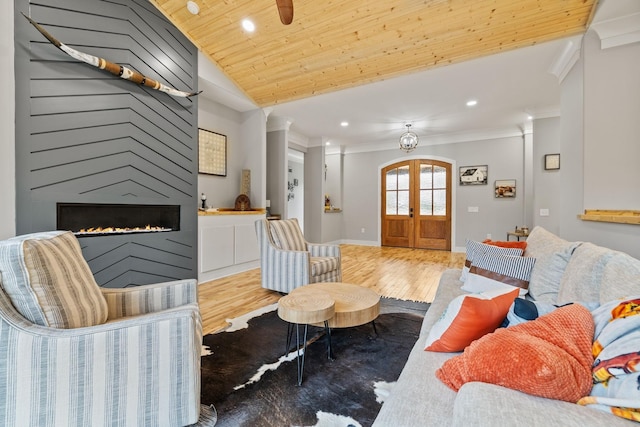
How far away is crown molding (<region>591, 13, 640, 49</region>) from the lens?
2.35m

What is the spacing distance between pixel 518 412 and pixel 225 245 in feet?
12.8

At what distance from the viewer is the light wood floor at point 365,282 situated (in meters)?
2.80

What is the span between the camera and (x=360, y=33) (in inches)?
126

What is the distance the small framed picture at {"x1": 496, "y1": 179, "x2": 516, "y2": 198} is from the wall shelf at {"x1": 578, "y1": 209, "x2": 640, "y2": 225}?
12.1 ft

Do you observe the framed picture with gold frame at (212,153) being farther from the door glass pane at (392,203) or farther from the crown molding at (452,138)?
the door glass pane at (392,203)

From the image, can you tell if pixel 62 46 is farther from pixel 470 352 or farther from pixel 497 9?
pixel 497 9

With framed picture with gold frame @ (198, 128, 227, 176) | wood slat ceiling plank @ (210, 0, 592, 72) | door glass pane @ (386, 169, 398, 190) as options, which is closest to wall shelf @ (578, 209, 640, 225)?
wood slat ceiling plank @ (210, 0, 592, 72)

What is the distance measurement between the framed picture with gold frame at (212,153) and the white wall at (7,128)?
2134 millimetres

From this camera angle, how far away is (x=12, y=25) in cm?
221

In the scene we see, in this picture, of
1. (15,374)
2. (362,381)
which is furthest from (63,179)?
(362,381)

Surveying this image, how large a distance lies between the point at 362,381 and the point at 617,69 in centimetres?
332

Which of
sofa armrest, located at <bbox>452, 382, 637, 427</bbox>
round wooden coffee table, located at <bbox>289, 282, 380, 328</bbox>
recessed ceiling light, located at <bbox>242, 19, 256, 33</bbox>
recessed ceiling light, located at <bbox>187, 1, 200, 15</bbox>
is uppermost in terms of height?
recessed ceiling light, located at <bbox>187, 1, 200, 15</bbox>

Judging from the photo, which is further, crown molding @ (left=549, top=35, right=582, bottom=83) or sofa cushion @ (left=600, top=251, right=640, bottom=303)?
crown molding @ (left=549, top=35, right=582, bottom=83)

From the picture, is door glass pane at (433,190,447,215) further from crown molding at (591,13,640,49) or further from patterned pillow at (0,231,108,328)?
patterned pillow at (0,231,108,328)
